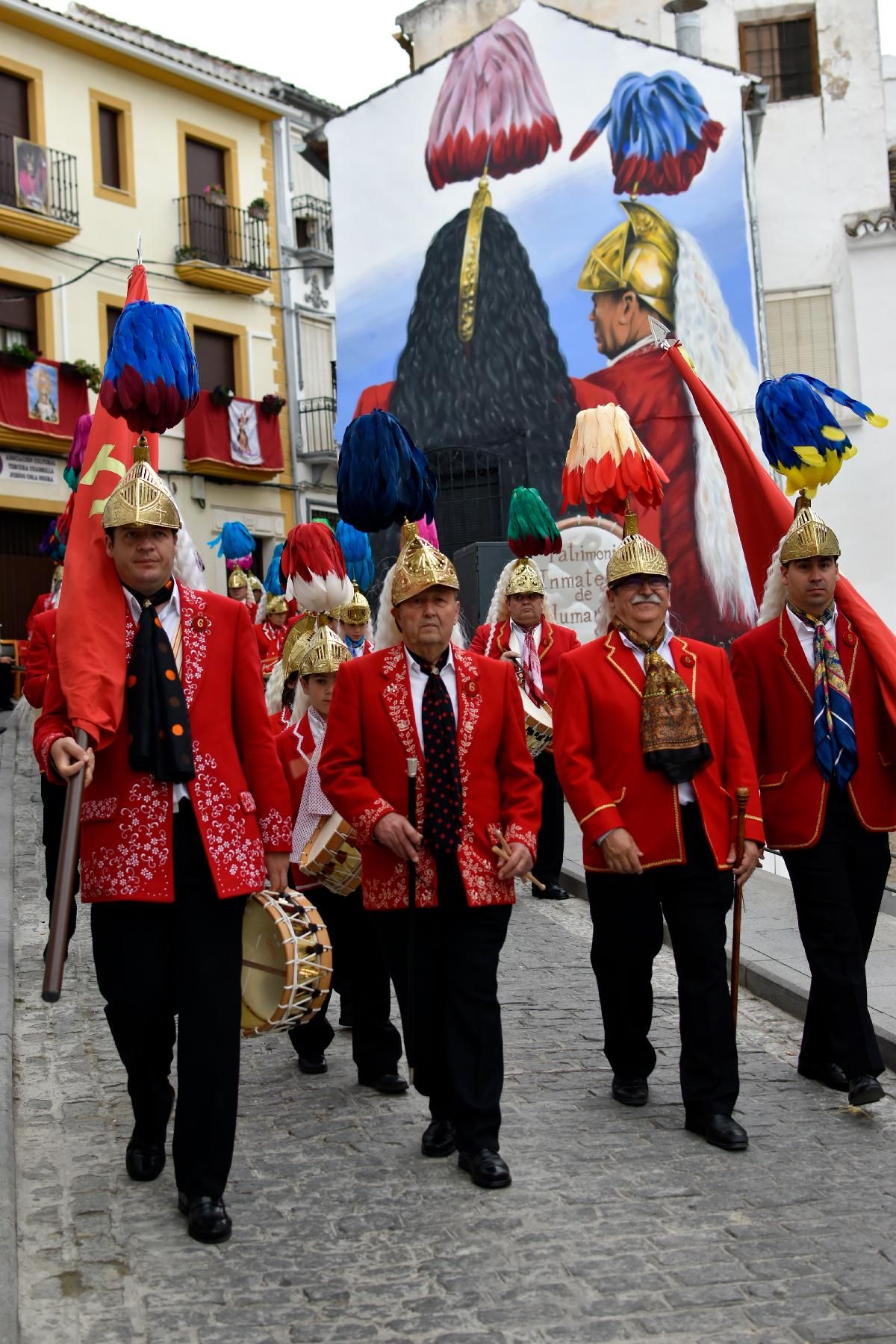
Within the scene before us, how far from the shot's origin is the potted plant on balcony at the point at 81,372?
27891 mm

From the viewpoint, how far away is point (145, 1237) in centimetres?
442

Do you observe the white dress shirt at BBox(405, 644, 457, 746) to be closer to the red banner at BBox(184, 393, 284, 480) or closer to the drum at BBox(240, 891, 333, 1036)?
the drum at BBox(240, 891, 333, 1036)

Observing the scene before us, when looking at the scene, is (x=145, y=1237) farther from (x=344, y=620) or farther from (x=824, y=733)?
(x=344, y=620)

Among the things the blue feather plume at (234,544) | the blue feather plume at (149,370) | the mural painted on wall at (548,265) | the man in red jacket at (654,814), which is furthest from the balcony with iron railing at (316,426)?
the blue feather plume at (149,370)

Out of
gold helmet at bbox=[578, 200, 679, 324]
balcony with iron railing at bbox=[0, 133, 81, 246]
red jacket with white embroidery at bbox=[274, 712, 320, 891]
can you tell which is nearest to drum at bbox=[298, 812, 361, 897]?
red jacket with white embroidery at bbox=[274, 712, 320, 891]

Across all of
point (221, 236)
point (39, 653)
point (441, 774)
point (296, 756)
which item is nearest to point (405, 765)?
point (441, 774)

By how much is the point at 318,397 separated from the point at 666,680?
97.7ft

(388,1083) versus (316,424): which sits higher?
Result: (316,424)

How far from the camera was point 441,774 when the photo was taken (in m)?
5.08

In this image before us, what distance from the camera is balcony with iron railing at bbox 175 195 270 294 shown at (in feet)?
103

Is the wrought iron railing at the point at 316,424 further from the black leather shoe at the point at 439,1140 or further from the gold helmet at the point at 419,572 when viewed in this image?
the black leather shoe at the point at 439,1140

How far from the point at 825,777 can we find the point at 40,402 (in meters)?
24.0

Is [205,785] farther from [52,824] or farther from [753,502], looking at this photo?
[52,824]

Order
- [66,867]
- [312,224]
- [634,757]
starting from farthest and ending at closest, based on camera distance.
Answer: [312,224]
[634,757]
[66,867]
